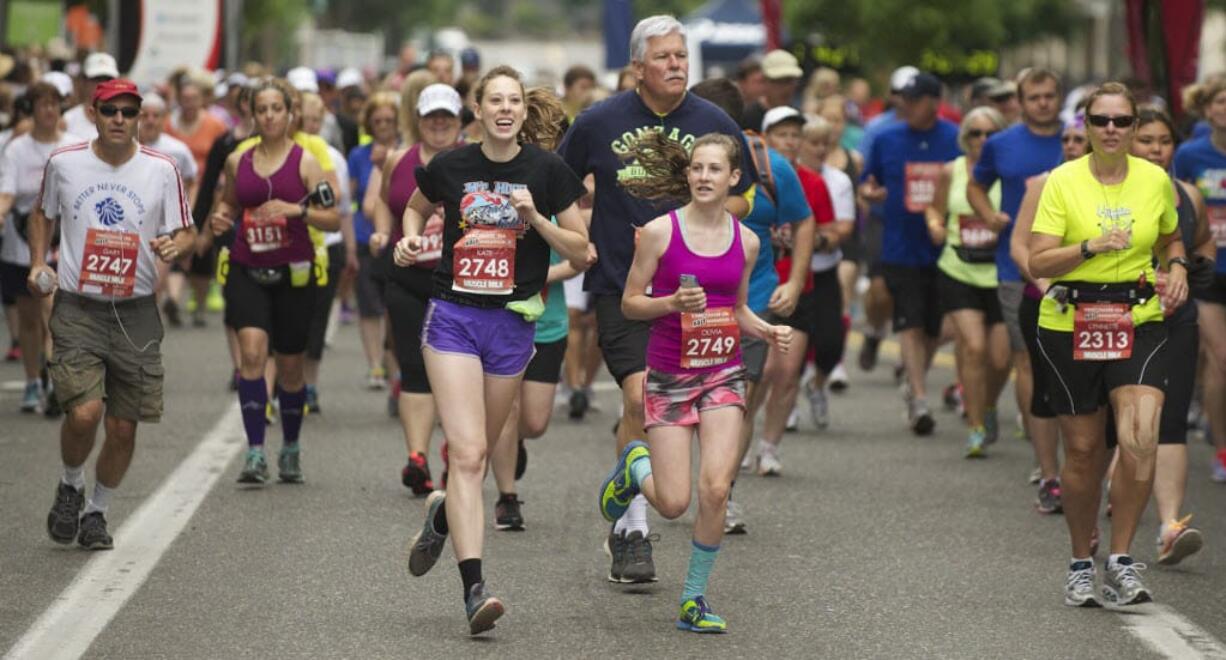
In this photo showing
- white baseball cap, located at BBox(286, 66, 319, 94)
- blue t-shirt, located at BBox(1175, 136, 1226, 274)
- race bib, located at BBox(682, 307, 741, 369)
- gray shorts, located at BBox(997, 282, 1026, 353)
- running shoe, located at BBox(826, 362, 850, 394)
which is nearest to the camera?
race bib, located at BBox(682, 307, 741, 369)

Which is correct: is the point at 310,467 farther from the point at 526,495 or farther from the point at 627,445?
the point at 627,445

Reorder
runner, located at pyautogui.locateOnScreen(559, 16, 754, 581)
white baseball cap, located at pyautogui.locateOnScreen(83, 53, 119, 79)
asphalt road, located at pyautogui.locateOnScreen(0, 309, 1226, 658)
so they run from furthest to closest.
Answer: white baseball cap, located at pyautogui.locateOnScreen(83, 53, 119, 79) < runner, located at pyautogui.locateOnScreen(559, 16, 754, 581) < asphalt road, located at pyautogui.locateOnScreen(0, 309, 1226, 658)

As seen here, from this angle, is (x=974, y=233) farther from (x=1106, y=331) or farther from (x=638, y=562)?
(x=638, y=562)

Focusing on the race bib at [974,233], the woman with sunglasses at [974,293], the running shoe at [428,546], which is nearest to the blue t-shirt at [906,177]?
the woman with sunglasses at [974,293]

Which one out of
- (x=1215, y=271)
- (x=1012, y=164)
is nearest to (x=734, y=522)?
(x=1012, y=164)

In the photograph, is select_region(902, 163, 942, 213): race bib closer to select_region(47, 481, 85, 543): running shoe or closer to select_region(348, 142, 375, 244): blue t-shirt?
select_region(348, 142, 375, 244): blue t-shirt

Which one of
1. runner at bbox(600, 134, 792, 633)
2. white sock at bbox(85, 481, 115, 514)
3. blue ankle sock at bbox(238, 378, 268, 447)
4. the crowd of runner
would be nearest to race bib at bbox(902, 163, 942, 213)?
the crowd of runner

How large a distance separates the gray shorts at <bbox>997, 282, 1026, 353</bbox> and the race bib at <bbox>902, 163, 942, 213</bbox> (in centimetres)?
214

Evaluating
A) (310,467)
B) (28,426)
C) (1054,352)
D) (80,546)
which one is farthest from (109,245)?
(28,426)

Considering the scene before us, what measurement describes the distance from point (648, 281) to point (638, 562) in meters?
1.21

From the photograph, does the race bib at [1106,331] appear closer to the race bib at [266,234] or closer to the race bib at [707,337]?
the race bib at [707,337]

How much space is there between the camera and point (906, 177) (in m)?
15.3

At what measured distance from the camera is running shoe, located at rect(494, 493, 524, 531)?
35.4ft

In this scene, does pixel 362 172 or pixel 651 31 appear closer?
pixel 651 31
